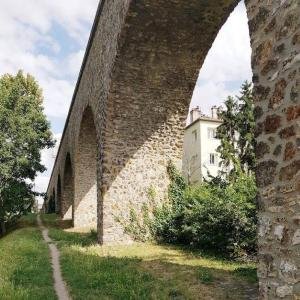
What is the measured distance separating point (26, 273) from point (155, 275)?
255cm

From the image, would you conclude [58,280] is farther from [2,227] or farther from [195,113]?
[195,113]

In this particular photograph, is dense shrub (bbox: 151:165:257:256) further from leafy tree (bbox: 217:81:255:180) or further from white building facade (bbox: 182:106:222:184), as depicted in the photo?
white building facade (bbox: 182:106:222:184)

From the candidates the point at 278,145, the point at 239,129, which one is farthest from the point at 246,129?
the point at 278,145

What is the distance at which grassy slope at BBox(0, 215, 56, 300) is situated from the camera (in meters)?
6.56

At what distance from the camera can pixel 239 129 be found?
2944 centimetres

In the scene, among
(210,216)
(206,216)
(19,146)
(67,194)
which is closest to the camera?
(210,216)

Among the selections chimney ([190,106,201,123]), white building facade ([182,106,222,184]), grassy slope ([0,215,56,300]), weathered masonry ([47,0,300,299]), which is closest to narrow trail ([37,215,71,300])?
grassy slope ([0,215,56,300])

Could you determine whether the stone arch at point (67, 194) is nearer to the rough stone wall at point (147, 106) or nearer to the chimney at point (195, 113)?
the rough stone wall at point (147, 106)

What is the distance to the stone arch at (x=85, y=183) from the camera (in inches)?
792

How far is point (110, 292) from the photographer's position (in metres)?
6.76

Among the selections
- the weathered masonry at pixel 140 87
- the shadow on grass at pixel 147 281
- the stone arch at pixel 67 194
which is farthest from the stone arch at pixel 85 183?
the shadow on grass at pixel 147 281

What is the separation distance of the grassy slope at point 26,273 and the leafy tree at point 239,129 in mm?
17806

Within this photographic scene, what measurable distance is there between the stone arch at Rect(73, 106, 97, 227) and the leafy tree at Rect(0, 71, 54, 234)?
2605 millimetres

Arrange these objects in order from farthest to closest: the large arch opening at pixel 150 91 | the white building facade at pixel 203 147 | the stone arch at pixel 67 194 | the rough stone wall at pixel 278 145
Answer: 1. the white building facade at pixel 203 147
2. the stone arch at pixel 67 194
3. the large arch opening at pixel 150 91
4. the rough stone wall at pixel 278 145
